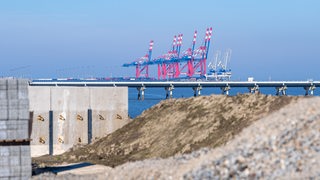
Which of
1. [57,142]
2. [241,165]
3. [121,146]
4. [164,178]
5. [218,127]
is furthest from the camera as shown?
[57,142]

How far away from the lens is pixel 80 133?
121ft

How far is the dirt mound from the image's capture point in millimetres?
28844

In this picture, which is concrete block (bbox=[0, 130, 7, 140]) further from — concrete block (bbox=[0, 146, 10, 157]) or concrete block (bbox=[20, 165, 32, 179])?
concrete block (bbox=[20, 165, 32, 179])

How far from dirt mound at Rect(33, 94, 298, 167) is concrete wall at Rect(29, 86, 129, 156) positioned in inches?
51.2

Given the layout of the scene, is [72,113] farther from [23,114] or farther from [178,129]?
[23,114]

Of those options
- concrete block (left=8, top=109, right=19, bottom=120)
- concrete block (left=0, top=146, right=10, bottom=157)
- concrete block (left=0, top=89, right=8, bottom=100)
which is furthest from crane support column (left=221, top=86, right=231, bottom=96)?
concrete block (left=0, top=146, right=10, bottom=157)

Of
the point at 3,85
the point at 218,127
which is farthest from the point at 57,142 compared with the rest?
the point at 3,85

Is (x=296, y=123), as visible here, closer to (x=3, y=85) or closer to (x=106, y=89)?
(x=3, y=85)

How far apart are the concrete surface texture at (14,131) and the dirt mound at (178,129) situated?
186 inches

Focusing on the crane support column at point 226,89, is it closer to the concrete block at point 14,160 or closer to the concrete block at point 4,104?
the concrete block at point 4,104

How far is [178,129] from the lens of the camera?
103 feet

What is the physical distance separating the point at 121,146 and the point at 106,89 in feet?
16.6

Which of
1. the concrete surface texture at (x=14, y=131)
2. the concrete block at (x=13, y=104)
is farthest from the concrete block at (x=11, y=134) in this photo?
the concrete block at (x=13, y=104)

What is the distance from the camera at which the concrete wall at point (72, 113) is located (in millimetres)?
36438
